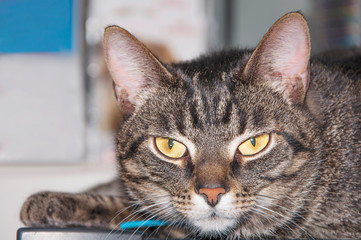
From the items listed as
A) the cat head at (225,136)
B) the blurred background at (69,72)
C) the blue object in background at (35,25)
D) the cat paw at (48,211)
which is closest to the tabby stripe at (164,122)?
the cat head at (225,136)

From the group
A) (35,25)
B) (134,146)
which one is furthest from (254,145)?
(35,25)

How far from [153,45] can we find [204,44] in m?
0.33

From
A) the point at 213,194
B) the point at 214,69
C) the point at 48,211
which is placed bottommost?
the point at 48,211

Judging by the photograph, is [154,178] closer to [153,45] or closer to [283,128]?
[283,128]

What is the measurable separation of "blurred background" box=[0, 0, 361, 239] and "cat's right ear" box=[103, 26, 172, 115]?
1.84 ft

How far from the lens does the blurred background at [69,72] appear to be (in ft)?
6.07

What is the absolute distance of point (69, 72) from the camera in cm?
203

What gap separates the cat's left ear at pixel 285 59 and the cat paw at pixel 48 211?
63 cm

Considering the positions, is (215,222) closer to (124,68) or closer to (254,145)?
(254,145)

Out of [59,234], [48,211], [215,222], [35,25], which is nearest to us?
[59,234]

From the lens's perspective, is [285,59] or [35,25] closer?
[285,59]

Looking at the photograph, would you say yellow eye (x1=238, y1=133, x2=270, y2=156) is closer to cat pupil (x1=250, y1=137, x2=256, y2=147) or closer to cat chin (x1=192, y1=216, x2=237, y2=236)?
cat pupil (x1=250, y1=137, x2=256, y2=147)

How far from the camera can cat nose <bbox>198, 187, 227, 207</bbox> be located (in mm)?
967

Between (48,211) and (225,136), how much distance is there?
54 cm
